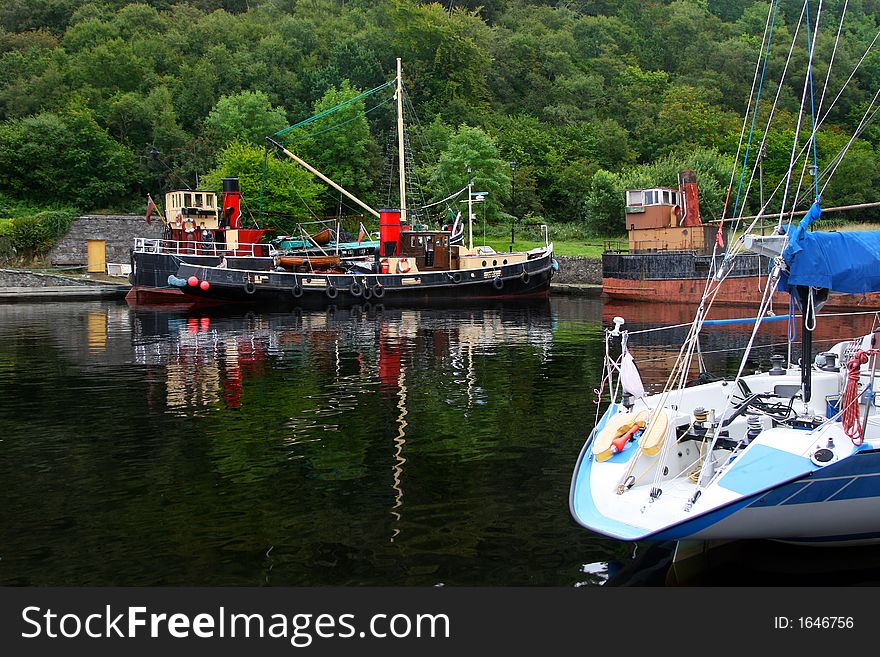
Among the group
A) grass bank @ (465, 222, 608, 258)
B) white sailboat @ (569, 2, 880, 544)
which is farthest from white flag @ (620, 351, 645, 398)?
grass bank @ (465, 222, 608, 258)

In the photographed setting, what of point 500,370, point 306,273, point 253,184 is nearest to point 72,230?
point 253,184

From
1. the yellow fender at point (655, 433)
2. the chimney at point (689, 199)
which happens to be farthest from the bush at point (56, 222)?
the yellow fender at point (655, 433)

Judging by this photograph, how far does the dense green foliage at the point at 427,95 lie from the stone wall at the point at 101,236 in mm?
7085

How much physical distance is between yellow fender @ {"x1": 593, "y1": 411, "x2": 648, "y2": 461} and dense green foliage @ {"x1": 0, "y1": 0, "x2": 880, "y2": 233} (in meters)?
53.5

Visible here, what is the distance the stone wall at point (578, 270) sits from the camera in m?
55.7

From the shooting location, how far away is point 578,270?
185ft

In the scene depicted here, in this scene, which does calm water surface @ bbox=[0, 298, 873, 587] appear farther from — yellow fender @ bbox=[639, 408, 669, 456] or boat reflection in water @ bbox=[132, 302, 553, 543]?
yellow fender @ bbox=[639, 408, 669, 456]

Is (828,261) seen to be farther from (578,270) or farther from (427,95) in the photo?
(427,95)

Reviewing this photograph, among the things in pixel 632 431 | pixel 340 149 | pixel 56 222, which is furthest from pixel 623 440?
pixel 340 149

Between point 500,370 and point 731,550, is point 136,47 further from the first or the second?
point 731,550

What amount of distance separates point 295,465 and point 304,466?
0.16 meters

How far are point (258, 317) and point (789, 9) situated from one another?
10650 cm

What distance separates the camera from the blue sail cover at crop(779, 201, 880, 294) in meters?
10.4

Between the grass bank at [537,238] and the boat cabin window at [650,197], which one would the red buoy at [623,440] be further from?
the grass bank at [537,238]
